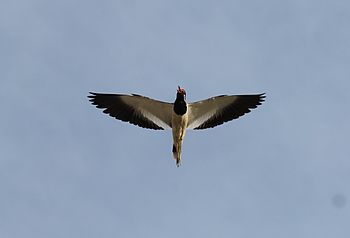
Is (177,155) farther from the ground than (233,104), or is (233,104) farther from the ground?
(233,104)

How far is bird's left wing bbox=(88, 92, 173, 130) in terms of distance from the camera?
27641 millimetres

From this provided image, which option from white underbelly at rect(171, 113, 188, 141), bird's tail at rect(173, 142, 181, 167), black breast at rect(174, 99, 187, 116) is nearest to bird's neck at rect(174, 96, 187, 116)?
black breast at rect(174, 99, 187, 116)

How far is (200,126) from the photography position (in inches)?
1106

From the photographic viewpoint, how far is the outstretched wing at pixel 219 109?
2781 centimetres

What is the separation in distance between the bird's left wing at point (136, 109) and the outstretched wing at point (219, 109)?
2.69 feet

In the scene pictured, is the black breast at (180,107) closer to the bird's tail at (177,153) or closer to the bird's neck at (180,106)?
the bird's neck at (180,106)

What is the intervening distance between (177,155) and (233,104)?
101 inches

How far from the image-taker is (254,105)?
A: 27875 mm

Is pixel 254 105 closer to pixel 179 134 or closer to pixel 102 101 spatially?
pixel 179 134

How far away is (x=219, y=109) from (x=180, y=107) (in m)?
1.59

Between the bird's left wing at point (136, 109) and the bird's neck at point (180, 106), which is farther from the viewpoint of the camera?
the bird's left wing at point (136, 109)

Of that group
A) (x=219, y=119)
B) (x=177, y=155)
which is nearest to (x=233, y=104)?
(x=219, y=119)

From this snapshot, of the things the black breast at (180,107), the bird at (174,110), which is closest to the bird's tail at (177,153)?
the bird at (174,110)

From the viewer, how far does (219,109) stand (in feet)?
92.3
